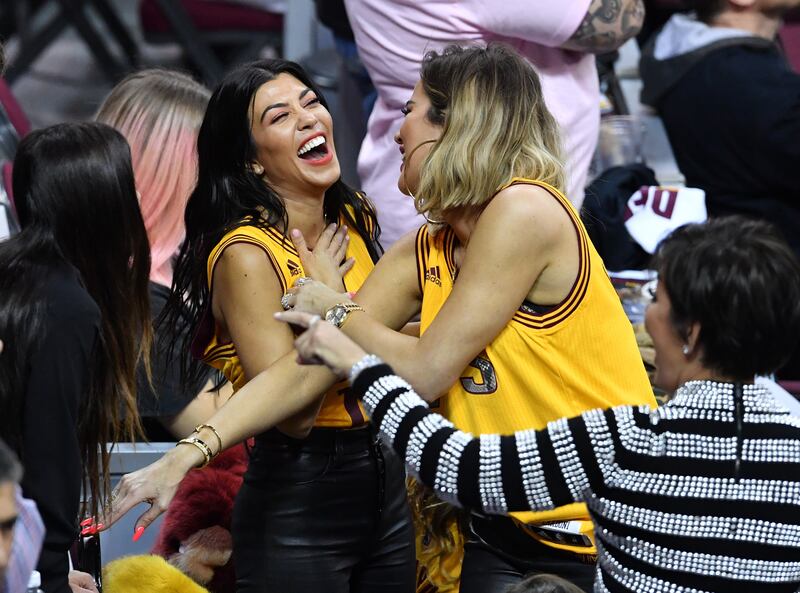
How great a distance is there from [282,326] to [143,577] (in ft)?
2.08

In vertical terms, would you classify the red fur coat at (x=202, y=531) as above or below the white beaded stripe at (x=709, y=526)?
below

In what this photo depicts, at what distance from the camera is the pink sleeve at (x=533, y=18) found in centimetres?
336

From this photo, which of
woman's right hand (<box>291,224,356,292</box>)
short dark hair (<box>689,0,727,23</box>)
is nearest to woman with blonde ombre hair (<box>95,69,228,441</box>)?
woman's right hand (<box>291,224,356,292</box>)

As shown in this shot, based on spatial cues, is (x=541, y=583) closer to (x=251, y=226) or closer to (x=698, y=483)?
(x=698, y=483)

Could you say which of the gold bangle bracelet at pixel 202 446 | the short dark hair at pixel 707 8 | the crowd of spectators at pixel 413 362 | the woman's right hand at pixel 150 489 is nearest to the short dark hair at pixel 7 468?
the crowd of spectators at pixel 413 362

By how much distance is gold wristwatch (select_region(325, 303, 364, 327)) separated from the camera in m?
2.45

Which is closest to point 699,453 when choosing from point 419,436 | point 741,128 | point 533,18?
point 419,436

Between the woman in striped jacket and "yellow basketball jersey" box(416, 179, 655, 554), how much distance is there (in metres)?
0.39

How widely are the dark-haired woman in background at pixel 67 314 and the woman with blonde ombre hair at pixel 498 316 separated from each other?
182mm

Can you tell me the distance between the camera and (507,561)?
8.04 feet

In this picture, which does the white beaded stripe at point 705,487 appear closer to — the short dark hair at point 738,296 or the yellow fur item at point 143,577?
the short dark hair at point 738,296

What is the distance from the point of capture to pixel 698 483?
1.90 metres

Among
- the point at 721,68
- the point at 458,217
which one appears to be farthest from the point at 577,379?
the point at 721,68

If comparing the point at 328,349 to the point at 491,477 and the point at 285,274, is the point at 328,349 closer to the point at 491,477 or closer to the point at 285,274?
the point at 491,477
